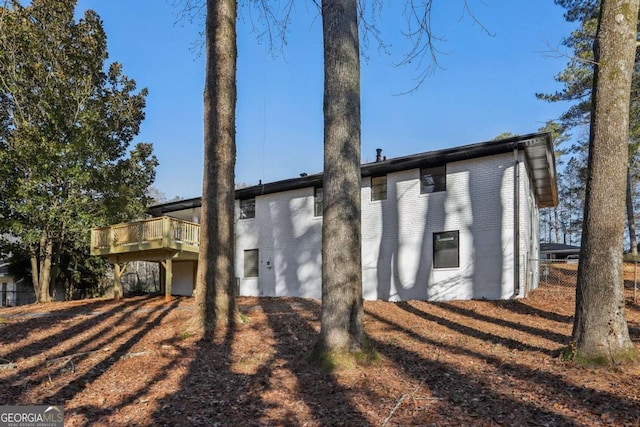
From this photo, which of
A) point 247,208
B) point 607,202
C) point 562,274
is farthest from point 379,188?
point 607,202

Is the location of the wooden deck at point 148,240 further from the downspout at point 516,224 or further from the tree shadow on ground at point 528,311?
the downspout at point 516,224

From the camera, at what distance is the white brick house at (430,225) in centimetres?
1177

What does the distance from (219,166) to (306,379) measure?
4.86m

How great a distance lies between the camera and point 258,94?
35.0 feet

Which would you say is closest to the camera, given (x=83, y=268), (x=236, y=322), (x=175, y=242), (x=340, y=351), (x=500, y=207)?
(x=340, y=351)

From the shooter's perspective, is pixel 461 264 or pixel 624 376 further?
pixel 461 264

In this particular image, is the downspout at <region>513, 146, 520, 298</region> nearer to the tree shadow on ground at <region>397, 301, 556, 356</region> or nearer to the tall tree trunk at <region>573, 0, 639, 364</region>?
the tree shadow on ground at <region>397, 301, 556, 356</region>

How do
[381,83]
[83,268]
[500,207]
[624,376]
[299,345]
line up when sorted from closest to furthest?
[624,376]
[299,345]
[381,83]
[500,207]
[83,268]

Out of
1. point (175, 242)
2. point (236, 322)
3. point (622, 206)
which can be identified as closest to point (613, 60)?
point (622, 206)

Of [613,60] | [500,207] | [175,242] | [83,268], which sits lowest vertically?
[83,268]

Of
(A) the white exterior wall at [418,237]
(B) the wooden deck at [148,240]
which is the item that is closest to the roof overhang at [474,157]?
(A) the white exterior wall at [418,237]

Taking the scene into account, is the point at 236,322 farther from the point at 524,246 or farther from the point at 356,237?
the point at 524,246

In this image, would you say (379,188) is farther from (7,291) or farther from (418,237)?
(7,291)

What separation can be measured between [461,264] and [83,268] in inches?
700
